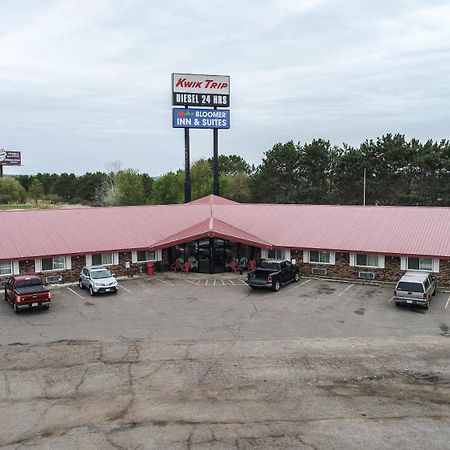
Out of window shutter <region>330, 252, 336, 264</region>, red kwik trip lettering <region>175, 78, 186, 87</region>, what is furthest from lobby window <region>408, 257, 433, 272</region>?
red kwik trip lettering <region>175, 78, 186, 87</region>

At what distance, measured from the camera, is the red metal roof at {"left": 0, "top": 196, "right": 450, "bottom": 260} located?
32438 mm

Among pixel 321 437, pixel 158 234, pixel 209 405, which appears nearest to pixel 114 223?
pixel 158 234

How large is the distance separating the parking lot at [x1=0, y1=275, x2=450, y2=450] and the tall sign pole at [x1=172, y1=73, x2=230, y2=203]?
24.3m

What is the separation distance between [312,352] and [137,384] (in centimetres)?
716

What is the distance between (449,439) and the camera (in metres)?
13.2

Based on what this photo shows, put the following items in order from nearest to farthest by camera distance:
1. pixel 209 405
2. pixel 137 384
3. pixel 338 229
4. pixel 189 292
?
pixel 209 405
pixel 137 384
pixel 189 292
pixel 338 229

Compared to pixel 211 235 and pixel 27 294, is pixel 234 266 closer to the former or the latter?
pixel 211 235

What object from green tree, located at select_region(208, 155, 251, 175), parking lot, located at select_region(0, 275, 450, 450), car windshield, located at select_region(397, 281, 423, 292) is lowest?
parking lot, located at select_region(0, 275, 450, 450)

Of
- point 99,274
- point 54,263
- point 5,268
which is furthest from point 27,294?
point 54,263

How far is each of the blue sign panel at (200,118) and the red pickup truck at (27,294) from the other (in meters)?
25.4

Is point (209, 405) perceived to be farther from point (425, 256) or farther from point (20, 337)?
point (425, 256)

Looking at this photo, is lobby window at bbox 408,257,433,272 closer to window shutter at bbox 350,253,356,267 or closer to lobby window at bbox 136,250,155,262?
window shutter at bbox 350,253,356,267

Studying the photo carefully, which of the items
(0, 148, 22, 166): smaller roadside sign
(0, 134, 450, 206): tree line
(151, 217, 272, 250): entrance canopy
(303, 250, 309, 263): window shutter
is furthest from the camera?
(0, 148, 22, 166): smaller roadside sign

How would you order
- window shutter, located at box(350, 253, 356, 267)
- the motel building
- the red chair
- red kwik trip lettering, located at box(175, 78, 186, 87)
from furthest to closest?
1. red kwik trip lettering, located at box(175, 78, 186, 87)
2. the red chair
3. window shutter, located at box(350, 253, 356, 267)
4. the motel building
